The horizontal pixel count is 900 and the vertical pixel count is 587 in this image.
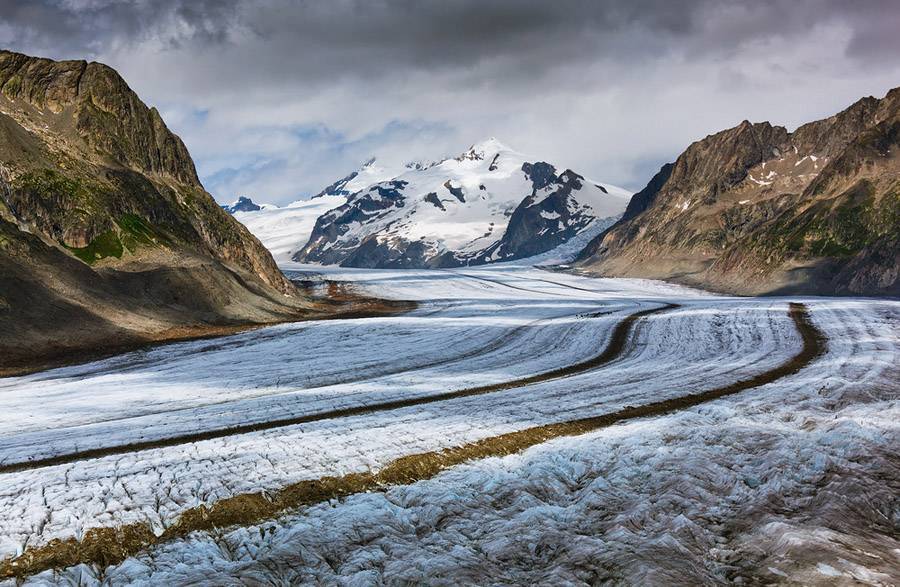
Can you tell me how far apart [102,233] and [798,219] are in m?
133

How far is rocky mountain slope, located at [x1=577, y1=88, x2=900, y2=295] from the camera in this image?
360ft

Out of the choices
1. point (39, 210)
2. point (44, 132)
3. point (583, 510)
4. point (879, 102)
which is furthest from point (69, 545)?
point (879, 102)

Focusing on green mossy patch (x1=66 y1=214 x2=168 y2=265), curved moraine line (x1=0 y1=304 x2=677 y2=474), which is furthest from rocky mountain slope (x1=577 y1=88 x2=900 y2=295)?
green mossy patch (x1=66 y1=214 x2=168 y2=265)

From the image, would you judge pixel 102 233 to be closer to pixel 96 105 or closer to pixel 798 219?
pixel 96 105

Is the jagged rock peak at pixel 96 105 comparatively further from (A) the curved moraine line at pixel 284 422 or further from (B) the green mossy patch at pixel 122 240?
(A) the curved moraine line at pixel 284 422

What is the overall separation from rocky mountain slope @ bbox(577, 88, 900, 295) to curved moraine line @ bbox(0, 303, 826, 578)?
104040mm

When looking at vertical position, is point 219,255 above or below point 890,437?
above

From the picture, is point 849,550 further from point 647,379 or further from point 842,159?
point 842,159

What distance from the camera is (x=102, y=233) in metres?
52.7

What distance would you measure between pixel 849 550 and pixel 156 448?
12.2m

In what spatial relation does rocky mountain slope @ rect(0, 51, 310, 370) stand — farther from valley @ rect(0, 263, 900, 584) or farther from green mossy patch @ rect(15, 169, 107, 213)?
valley @ rect(0, 263, 900, 584)

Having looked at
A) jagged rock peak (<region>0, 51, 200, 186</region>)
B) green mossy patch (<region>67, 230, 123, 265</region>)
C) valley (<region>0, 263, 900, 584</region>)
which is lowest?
valley (<region>0, 263, 900, 584</region>)

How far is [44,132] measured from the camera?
201 feet

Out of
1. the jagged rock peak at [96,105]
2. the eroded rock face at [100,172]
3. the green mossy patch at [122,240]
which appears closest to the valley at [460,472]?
the green mossy patch at [122,240]
